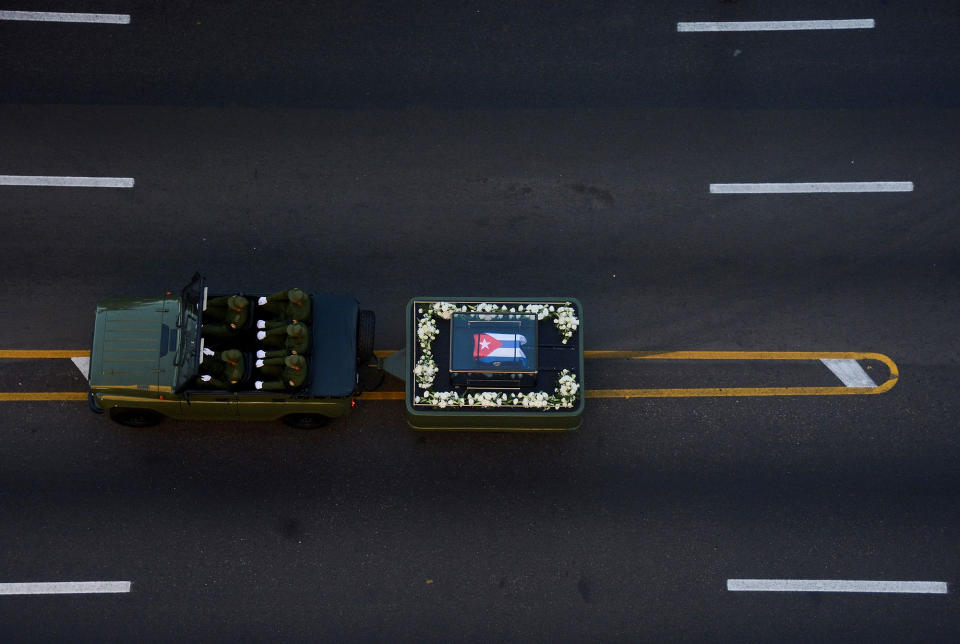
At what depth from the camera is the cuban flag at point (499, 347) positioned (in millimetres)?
10336

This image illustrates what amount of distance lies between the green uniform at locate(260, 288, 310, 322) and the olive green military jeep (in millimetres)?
192

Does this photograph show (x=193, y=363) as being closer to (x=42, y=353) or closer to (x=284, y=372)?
(x=284, y=372)

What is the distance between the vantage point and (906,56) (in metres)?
12.7

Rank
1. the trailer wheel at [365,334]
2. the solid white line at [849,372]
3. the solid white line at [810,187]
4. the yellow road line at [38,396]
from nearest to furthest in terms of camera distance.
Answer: the trailer wheel at [365,334] → the yellow road line at [38,396] → the solid white line at [849,372] → the solid white line at [810,187]

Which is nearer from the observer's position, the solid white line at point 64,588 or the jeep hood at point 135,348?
the jeep hood at point 135,348

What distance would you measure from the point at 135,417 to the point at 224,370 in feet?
6.08

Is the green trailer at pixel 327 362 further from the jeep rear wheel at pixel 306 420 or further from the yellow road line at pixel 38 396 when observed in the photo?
the yellow road line at pixel 38 396

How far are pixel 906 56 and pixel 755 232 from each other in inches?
170

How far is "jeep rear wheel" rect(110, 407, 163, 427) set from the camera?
1077 centimetres

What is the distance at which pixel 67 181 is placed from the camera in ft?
39.6

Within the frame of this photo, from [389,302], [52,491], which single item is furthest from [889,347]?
[52,491]

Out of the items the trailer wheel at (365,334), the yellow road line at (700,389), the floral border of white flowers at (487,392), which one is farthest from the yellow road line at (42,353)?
the floral border of white flowers at (487,392)

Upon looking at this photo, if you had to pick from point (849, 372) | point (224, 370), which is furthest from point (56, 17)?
point (849, 372)

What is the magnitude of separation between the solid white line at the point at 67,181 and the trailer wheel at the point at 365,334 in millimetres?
4749
